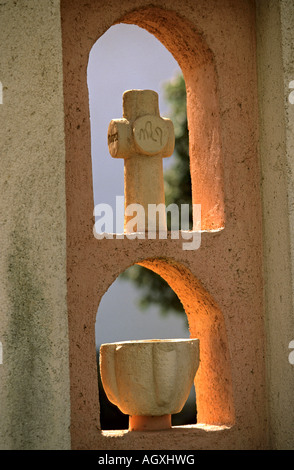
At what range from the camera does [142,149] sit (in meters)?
3.76

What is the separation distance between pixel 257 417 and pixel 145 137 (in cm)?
135

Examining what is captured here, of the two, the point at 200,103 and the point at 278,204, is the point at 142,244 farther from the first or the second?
the point at 200,103

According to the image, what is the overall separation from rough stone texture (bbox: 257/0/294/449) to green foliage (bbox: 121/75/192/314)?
12.2 feet

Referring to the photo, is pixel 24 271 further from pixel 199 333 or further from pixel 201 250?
pixel 199 333

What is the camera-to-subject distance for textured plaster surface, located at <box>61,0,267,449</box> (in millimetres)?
3516

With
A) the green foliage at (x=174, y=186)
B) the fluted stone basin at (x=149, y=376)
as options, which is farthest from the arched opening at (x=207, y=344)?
the green foliage at (x=174, y=186)

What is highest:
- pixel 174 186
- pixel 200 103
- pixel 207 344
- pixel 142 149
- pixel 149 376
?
pixel 174 186

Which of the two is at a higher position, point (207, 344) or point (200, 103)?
point (200, 103)

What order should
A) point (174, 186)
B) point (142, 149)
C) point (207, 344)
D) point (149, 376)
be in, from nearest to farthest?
1. point (149, 376)
2. point (142, 149)
3. point (207, 344)
4. point (174, 186)

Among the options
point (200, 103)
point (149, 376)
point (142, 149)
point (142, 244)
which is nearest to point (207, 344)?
point (149, 376)

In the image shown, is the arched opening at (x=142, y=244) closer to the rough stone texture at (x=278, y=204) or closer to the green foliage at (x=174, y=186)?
the rough stone texture at (x=278, y=204)

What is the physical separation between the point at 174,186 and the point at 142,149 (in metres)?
3.89

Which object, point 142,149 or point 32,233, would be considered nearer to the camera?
point 32,233

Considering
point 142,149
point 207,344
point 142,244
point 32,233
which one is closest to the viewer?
point 32,233
